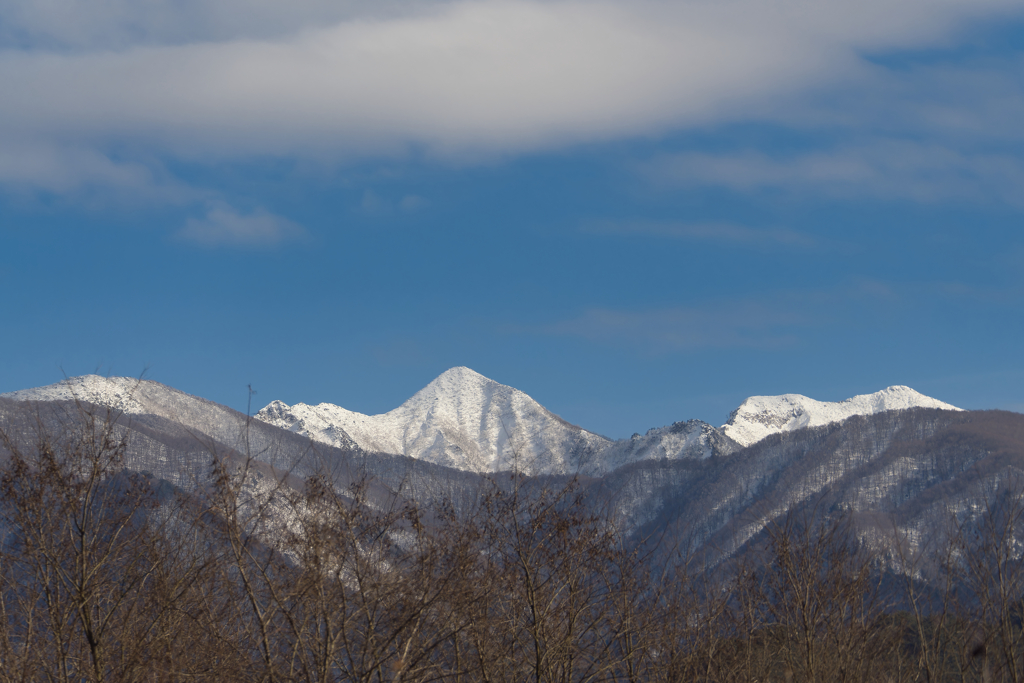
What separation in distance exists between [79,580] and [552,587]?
937 cm

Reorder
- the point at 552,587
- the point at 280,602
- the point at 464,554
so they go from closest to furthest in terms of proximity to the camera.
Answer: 1. the point at 280,602
2. the point at 464,554
3. the point at 552,587

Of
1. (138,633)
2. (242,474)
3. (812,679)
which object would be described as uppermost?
(242,474)

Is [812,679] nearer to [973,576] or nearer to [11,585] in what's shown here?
[973,576]

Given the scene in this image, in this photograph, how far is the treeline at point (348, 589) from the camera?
53.1 feet

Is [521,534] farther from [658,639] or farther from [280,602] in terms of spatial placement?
[280,602]

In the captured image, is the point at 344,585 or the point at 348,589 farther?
the point at 348,589

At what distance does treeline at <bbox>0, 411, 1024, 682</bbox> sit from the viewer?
1617 centimetres

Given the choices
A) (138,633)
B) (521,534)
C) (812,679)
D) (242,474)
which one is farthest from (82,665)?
(812,679)

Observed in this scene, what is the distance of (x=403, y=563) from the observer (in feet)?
62.4

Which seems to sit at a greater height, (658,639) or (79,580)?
(79,580)

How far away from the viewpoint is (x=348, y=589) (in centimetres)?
1725

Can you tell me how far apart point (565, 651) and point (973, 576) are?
27.7 feet

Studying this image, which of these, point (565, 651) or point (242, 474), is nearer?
point (242, 474)

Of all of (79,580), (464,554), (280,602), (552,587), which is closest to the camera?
(280,602)
